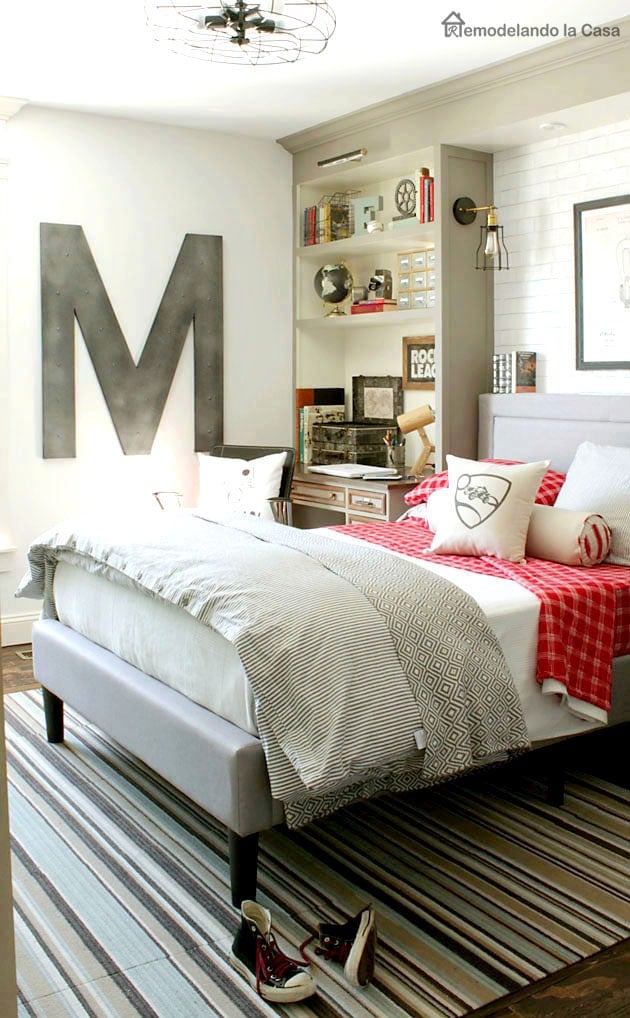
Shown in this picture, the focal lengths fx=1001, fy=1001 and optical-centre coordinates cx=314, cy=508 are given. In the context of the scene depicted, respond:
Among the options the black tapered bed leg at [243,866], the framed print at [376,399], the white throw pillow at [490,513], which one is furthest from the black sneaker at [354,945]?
the framed print at [376,399]

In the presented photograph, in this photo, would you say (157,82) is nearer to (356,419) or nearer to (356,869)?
(356,419)

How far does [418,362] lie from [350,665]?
304 centimetres

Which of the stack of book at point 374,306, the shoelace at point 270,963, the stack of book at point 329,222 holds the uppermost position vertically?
the stack of book at point 329,222

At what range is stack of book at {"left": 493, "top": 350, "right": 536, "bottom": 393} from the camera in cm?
455

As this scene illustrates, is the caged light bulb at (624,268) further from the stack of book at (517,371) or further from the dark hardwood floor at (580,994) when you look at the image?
the dark hardwood floor at (580,994)

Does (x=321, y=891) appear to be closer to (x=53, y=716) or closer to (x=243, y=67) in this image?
(x=53, y=716)

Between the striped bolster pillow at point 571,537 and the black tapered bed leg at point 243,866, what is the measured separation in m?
1.49

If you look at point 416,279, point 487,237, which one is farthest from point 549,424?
point 416,279

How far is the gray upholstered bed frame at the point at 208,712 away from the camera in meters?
2.42

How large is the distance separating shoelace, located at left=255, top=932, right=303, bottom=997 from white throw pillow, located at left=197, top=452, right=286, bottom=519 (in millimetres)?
2819

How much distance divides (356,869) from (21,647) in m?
2.81

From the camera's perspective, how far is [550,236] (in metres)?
4.50

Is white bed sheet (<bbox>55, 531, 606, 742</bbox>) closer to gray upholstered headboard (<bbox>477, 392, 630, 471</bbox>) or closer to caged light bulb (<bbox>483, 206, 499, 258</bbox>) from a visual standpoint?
gray upholstered headboard (<bbox>477, 392, 630, 471</bbox>)

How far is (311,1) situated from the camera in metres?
3.12
